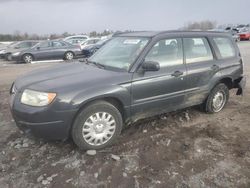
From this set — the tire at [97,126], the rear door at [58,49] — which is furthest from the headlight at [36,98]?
the rear door at [58,49]

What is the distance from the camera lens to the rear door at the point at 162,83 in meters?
4.23

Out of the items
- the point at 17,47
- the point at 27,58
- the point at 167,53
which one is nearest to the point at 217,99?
the point at 167,53

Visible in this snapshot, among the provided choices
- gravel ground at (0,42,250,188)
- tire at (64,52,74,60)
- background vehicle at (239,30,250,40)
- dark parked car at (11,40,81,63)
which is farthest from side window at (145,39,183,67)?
background vehicle at (239,30,250,40)

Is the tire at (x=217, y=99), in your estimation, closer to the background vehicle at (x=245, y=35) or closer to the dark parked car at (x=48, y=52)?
the dark parked car at (x=48, y=52)

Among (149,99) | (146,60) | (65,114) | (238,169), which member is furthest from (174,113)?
(65,114)

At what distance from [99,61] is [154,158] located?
1.96 metres

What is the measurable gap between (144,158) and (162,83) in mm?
1288

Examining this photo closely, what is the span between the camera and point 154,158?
378 cm

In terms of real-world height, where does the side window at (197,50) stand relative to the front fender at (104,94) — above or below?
above

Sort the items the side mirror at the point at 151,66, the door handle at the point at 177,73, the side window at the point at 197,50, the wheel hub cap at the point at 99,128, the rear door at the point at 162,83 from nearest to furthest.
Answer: the wheel hub cap at the point at 99,128, the side mirror at the point at 151,66, the rear door at the point at 162,83, the door handle at the point at 177,73, the side window at the point at 197,50

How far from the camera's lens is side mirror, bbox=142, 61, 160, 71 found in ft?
13.4

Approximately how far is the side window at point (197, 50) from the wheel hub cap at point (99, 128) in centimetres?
182

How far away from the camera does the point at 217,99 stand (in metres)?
5.60

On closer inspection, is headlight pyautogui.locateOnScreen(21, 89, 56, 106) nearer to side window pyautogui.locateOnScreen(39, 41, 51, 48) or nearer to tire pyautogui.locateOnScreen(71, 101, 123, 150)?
tire pyautogui.locateOnScreen(71, 101, 123, 150)
